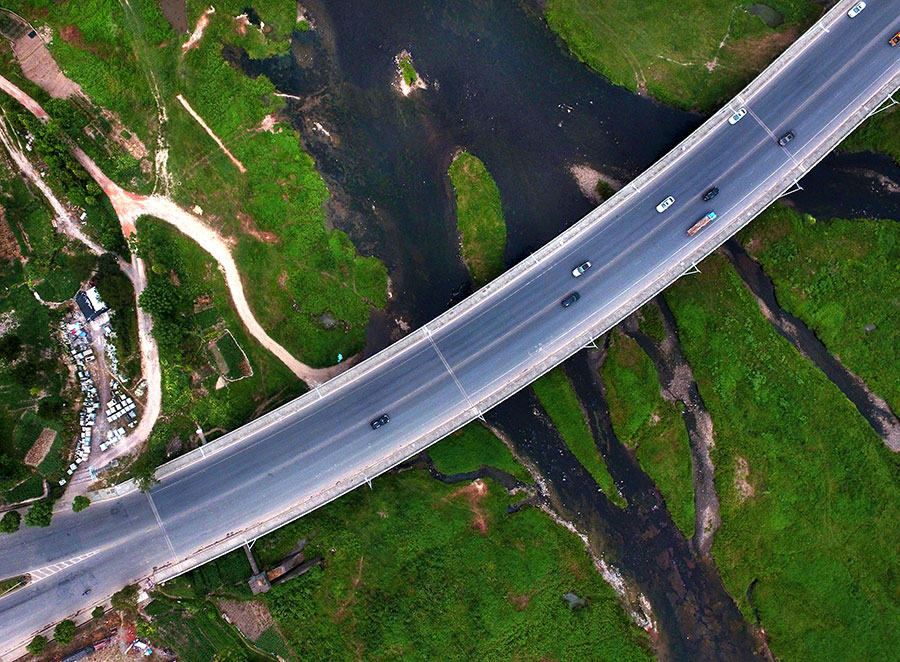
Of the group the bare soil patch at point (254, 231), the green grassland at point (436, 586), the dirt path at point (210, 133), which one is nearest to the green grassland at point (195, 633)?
A: the green grassland at point (436, 586)

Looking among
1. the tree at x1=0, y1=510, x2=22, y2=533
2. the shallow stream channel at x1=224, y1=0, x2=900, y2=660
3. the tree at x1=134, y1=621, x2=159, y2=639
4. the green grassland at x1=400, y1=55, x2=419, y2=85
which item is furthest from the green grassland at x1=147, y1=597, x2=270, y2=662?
the green grassland at x1=400, y1=55, x2=419, y2=85

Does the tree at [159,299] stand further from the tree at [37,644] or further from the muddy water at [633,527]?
the muddy water at [633,527]

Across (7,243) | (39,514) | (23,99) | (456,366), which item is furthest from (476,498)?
(23,99)

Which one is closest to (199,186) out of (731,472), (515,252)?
(515,252)

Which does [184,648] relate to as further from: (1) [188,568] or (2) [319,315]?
(2) [319,315]

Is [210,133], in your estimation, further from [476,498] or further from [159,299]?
[476,498]

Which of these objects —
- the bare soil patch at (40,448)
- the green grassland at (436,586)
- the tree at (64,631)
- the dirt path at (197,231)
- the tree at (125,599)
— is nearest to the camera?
the tree at (64,631)
